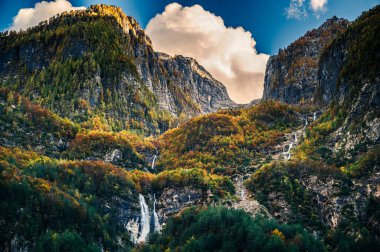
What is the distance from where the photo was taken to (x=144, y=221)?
154125mm

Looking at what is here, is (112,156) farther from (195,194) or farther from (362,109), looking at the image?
(362,109)

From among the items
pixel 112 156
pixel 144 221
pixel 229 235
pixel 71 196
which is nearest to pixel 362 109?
pixel 229 235

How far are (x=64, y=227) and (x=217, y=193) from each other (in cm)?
5843

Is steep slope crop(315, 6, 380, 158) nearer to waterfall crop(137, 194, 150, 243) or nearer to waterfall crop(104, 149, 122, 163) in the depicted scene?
waterfall crop(137, 194, 150, 243)

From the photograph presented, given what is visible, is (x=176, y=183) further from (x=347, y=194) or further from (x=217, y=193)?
(x=347, y=194)

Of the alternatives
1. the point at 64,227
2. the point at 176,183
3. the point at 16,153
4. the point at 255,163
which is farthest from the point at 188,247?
the point at 255,163

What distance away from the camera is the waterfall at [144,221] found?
5851 inches

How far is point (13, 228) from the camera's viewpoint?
372ft

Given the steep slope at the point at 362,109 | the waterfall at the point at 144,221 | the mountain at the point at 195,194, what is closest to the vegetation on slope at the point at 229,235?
the mountain at the point at 195,194

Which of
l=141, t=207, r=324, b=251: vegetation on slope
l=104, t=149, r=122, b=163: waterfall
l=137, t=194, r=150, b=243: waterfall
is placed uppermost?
l=104, t=149, r=122, b=163: waterfall

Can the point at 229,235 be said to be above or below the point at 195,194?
below

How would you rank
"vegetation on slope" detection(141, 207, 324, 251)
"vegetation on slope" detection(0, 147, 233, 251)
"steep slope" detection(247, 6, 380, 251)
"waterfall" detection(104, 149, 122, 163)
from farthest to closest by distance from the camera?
"waterfall" detection(104, 149, 122, 163) < "steep slope" detection(247, 6, 380, 251) < "vegetation on slope" detection(0, 147, 233, 251) < "vegetation on slope" detection(141, 207, 324, 251)

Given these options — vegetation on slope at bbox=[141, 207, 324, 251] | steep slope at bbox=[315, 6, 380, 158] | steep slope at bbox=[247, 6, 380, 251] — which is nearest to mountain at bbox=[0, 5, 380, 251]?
vegetation on slope at bbox=[141, 207, 324, 251]

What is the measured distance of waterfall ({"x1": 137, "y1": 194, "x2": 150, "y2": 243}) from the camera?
148625mm
